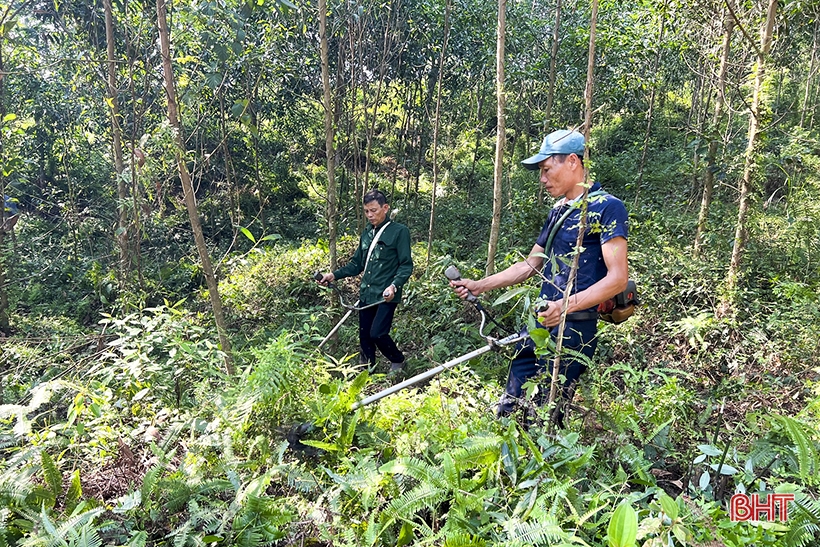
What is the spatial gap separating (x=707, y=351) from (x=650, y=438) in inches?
115

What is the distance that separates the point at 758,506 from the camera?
173 centimetres

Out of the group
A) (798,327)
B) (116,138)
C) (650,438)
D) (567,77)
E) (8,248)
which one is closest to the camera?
(650,438)

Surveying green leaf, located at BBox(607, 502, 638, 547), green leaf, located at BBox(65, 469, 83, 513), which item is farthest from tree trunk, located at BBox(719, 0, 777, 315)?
green leaf, located at BBox(65, 469, 83, 513)

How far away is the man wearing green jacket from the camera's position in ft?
14.7

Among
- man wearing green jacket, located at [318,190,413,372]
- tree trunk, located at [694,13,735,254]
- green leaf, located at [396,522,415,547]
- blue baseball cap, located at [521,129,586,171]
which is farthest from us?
tree trunk, located at [694,13,735,254]

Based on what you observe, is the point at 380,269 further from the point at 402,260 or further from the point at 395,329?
the point at 395,329

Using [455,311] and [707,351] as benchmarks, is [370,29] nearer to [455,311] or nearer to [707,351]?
[455,311]

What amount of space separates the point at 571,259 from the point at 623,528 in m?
1.37

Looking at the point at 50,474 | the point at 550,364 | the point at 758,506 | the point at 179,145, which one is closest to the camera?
the point at 758,506

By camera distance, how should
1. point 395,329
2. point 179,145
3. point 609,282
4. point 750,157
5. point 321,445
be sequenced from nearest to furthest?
point 321,445
point 609,282
point 179,145
point 750,157
point 395,329

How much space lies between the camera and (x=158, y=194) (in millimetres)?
3768

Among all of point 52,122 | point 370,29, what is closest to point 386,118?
point 370,29

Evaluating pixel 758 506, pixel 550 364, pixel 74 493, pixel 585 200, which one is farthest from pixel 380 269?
pixel 758 506

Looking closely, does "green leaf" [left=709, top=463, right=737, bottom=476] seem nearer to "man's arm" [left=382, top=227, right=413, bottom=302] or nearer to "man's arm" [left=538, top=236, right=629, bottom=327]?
"man's arm" [left=538, top=236, right=629, bottom=327]
